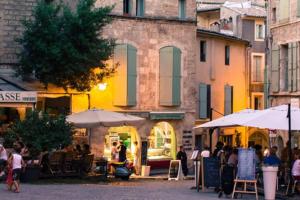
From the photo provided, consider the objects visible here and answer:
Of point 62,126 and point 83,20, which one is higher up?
point 83,20

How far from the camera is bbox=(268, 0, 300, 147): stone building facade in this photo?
38.1 meters

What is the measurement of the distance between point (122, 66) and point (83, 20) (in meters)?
4.80

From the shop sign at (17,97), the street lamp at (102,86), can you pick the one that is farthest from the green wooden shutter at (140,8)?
the shop sign at (17,97)

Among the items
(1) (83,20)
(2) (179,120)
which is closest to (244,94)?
(2) (179,120)

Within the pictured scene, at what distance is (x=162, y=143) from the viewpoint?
140 feet

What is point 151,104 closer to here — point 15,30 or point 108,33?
point 108,33

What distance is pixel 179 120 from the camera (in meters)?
42.3

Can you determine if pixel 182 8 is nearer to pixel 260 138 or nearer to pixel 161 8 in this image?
pixel 161 8

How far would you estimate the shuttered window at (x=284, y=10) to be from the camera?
1545 inches

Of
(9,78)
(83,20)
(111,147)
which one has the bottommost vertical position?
(111,147)

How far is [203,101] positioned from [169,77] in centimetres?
580

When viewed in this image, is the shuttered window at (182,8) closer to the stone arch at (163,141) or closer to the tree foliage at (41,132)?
the stone arch at (163,141)

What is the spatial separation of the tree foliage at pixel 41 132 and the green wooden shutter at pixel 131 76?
1012 cm

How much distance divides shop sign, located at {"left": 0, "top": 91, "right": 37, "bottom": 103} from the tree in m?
2.64
